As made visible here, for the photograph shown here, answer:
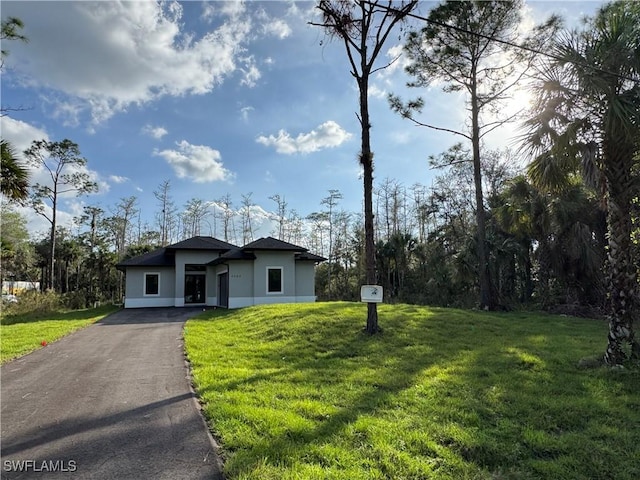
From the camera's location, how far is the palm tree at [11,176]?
31.7 feet

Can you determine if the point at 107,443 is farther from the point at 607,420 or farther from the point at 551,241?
the point at 551,241

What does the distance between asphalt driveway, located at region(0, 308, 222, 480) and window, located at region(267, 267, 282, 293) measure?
11.6 meters

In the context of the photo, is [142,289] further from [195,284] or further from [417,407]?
[417,407]

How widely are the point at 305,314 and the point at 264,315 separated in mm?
1663

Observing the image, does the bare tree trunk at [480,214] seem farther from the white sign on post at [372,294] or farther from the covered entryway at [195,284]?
the covered entryway at [195,284]

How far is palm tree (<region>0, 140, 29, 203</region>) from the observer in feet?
31.7

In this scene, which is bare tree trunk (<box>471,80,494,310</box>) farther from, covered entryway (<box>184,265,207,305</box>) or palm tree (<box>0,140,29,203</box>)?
palm tree (<box>0,140,29,203</box>)

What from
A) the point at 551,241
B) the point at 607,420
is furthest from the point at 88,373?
the point at 551,241

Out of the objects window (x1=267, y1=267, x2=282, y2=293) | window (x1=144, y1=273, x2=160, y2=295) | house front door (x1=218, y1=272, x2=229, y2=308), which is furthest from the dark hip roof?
window (x1=267, y1=267, x2=282, y2=293)

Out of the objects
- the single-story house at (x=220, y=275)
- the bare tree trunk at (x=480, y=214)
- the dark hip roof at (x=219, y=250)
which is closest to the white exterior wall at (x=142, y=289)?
the single-story house at (x=220, y=275)

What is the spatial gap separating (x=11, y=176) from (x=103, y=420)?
8.55 meters

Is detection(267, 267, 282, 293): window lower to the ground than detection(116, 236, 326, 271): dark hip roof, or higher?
lower

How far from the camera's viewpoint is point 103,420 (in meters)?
4.21

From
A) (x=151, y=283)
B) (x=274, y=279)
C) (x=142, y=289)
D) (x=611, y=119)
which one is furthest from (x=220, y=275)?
(x=611, y=119)
